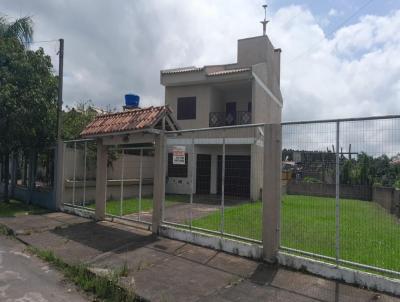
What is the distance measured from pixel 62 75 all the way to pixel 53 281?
34.2 ft

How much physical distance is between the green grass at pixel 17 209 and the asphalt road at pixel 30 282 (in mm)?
5351

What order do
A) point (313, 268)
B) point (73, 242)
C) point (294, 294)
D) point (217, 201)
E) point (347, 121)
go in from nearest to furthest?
point (294, 294), point (347, 121), point (313, 268), point (73, 242), point (217, 201)

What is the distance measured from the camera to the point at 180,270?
248 inches

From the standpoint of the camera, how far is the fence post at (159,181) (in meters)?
8.93

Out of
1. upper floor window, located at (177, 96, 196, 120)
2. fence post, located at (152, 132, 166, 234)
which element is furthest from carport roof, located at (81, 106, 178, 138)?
upper floor window, located at (177, 96, 196, 120)

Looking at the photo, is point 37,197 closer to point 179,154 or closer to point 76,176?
point 76,176

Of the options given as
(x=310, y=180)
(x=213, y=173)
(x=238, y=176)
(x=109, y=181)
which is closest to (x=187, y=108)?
(x=213, y=173)

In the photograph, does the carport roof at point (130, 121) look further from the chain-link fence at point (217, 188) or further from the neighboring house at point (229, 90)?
the neighboring house at point (229, 90)

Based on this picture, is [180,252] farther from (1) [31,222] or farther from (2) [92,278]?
(1) [31,222]

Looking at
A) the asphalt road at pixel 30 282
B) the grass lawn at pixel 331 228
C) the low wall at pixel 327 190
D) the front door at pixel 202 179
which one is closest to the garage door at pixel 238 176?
the grass lawn at pixel 331 228

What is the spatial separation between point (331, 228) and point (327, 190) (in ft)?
13.0

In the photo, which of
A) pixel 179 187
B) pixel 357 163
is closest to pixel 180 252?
pixel 357 163

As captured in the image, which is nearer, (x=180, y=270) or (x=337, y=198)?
(x=337, y=198)

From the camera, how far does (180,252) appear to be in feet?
24.2
